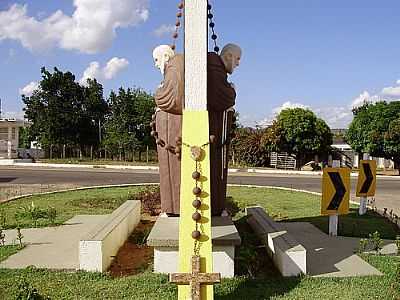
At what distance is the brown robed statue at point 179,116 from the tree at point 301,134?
2351 cm

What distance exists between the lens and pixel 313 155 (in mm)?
30875

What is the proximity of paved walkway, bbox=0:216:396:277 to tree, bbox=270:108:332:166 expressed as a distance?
20741 millimetres

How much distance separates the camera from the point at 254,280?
534cm

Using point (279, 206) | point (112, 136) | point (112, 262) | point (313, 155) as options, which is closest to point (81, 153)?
point (112, 136)

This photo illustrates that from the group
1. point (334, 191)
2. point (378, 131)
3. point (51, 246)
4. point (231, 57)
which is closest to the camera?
point (231, 57)

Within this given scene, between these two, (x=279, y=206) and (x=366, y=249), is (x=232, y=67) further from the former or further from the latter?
(x=279, y=206)

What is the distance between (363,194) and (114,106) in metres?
25.9

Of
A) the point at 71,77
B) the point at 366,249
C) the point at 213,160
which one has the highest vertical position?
the point at 71,77

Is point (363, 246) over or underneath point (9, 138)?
underneath

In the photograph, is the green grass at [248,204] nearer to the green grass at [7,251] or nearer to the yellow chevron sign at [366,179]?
the yellow chevron sign at [366,179]

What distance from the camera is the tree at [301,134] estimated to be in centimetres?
2939

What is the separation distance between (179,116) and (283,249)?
205 cm

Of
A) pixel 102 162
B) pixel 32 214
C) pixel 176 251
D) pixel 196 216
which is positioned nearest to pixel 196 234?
pixel 196 216

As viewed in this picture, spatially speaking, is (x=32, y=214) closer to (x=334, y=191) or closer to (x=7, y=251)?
(x=7, y=251)
